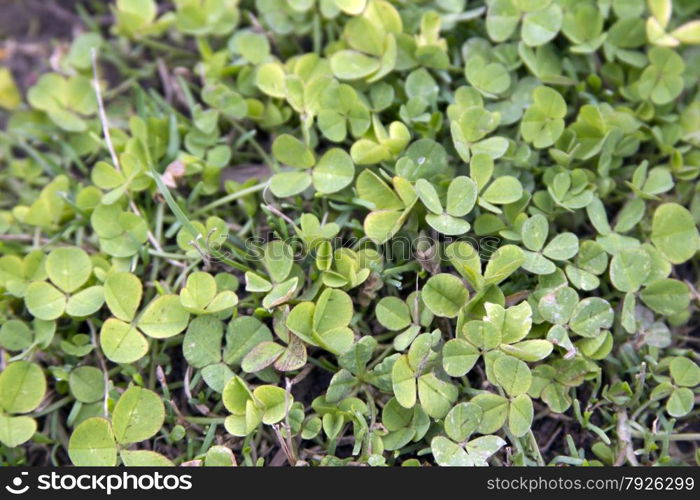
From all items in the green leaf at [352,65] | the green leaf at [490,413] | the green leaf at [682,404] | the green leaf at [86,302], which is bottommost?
the green leaf at [682,404]

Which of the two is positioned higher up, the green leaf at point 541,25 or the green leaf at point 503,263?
the green leaf at point 541,25

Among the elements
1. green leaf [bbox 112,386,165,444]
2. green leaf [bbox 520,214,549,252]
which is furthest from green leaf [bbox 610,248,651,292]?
green leaf [bbox 112,386,165,444]

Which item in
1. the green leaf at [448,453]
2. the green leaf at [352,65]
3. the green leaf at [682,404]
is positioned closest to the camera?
the green leaf at [448,453]

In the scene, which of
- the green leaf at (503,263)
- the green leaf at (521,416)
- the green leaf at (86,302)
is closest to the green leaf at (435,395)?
the green leaf at (521,416)

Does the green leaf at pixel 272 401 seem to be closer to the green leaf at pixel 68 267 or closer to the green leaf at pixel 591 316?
the green leaf at pixel 68 267

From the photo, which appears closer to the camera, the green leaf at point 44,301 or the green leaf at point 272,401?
the green leaf at point 272,401

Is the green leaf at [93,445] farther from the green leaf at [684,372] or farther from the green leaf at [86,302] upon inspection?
the green leaf at [684,372]

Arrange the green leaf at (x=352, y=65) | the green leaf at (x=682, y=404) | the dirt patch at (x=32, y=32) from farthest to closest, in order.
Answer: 1. the dirt patch at (x=32, y=32)
2. the green leaf at (x=352, y=65)
3. the green leaf at (x=682, y=404)

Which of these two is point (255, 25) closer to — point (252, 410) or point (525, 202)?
point (525, 202)

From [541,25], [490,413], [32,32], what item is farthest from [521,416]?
[32,32]

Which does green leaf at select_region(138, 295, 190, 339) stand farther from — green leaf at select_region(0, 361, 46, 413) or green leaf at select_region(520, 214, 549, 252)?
green leaf at select_region(520, 214, 549, 252)

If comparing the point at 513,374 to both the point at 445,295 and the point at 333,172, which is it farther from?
the point at 333,172

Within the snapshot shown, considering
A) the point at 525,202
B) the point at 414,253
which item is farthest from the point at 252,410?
the point at 525,202

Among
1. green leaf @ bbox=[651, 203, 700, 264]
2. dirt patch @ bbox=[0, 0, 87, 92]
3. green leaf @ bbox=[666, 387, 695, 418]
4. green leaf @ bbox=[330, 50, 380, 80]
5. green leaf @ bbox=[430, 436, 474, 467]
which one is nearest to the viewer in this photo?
green leaf @ bbox=[430, 436, 474, 467]
